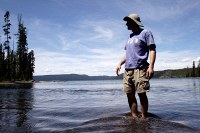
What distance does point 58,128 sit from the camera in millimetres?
5055

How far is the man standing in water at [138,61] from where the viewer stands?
5.50 meters

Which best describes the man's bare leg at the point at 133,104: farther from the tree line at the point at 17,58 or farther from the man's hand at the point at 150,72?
the tree line at the point at 17,58

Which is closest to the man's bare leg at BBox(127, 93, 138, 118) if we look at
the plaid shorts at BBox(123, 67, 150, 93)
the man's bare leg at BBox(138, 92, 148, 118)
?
the plaid shorts at BBox(123, 67, 150, 93)

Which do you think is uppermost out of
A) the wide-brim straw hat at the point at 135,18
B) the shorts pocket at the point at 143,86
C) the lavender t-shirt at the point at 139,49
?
the wide-brim straw hat at the point at 135,18

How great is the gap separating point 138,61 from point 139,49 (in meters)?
0.28

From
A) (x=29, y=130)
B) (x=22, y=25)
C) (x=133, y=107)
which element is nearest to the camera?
(x=29, y=130)

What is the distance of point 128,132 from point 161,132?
544 millimetres

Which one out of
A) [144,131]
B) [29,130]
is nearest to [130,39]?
[144,131]

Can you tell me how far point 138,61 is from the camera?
5.71 metres

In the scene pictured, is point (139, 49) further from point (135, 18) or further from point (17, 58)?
point (17, 58)

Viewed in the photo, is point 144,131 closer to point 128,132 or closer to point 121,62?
point 128,132

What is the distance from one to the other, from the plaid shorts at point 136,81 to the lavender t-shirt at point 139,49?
0.38 feet

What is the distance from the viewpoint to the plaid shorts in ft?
17.9

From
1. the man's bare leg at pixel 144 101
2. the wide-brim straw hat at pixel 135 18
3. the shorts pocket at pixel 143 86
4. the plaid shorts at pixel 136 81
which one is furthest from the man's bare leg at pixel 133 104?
the wide-brim straw hat at pixel 135 18
